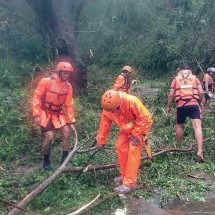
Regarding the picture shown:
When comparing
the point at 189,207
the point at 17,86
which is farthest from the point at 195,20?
the point at 189,207

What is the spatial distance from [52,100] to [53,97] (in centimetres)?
5

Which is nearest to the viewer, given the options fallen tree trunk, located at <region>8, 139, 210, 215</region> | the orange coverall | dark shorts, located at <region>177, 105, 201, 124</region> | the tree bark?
fallen tree trunk, located at <region>8, 139, 210, 215</region>

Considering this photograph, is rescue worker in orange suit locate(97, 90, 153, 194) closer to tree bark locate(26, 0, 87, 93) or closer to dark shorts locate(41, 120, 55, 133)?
dark shorts locate(41, 120, 55, 133)

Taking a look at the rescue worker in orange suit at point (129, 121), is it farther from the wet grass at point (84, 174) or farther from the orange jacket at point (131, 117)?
the wet grass at point (84, 174)

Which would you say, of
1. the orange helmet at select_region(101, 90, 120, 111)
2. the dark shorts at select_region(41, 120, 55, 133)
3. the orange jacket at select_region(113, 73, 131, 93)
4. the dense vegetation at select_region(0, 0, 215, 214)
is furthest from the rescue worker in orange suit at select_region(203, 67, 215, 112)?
the orange helmet at select_region(101, 90, 120, 111)

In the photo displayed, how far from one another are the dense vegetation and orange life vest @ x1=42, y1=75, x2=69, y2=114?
93 centimetres

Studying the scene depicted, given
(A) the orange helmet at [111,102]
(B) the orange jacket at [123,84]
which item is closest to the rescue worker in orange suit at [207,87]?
(B) the orange jacket at [123,84]

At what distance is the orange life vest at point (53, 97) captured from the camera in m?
6.85

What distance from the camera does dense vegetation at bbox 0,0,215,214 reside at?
591 cm

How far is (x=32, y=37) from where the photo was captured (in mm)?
19812

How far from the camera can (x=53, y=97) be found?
22.5ft

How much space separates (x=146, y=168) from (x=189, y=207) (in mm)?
1453

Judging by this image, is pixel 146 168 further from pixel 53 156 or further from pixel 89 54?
pixel 89 54

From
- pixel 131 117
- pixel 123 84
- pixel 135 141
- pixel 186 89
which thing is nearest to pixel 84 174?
pixel 135 141
